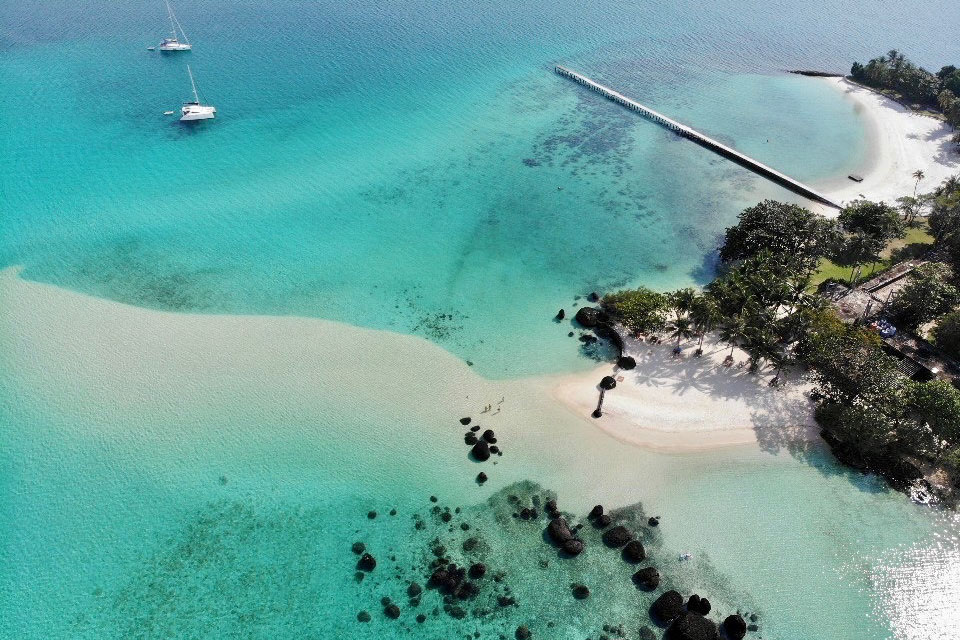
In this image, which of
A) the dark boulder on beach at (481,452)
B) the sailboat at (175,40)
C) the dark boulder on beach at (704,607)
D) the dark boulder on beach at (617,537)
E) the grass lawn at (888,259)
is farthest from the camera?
the sailboat at (175,40)

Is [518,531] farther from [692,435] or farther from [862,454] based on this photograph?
[862,454]

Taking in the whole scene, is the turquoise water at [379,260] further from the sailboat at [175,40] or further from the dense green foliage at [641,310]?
the dense green foliage at [641,310]

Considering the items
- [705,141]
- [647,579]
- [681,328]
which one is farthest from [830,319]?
[705,141]

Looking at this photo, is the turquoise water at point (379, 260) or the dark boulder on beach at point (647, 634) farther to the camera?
the turquoise water at point (379, 260)

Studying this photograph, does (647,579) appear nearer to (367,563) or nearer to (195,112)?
(367,563)

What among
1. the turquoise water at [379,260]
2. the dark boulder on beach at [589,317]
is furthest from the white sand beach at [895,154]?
the dark boulder on beach at [589,317]

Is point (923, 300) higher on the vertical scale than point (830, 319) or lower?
lower
